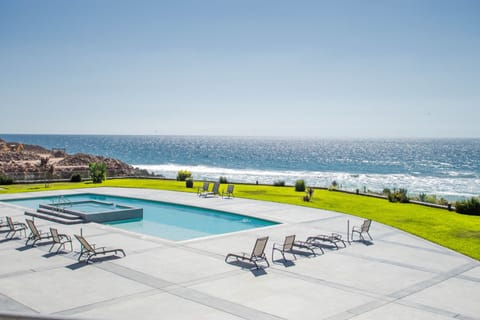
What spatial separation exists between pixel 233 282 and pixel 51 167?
102 ft

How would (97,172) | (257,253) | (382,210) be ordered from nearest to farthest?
1. (257,253)
2. (382,210)
3. (97,172)

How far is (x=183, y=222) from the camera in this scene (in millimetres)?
21359

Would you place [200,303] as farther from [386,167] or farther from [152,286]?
[386,167]

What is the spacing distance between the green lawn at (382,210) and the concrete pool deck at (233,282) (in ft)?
5.93

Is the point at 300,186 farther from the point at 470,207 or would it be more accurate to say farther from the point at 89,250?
the point at 89,250

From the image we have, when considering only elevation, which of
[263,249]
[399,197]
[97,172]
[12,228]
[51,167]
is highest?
[51,167]

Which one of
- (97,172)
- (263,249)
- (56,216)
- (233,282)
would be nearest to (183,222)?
(56,216)

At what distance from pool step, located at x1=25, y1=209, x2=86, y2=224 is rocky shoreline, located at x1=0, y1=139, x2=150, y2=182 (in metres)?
17.0

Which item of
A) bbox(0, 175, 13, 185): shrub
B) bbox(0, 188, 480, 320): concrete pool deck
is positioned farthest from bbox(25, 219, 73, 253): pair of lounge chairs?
bbox(0, 175, 13, 185): shrub

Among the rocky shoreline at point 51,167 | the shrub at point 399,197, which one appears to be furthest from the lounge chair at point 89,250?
the rocky shoreline at point 51,167

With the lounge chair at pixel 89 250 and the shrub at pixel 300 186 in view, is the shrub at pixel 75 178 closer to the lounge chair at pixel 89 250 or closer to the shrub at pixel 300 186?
the shrub at pixel 300 186

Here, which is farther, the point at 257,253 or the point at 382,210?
the point at 382,210

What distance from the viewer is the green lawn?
18033mm

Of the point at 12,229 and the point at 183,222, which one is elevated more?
the point at 12,229
